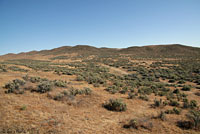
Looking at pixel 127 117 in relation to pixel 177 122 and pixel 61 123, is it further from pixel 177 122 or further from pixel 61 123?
pixel 61 123

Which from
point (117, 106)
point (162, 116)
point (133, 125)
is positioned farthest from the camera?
point (117, 106)

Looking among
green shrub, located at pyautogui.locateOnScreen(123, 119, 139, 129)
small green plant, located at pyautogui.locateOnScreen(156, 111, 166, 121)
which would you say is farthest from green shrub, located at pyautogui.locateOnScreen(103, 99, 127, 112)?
small green plant, located at pyautogui.locateOnScreen(156, 111, 166, 121)

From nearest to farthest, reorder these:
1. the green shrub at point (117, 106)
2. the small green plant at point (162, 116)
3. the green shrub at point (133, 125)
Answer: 1. the green shrub at point (133, 125)
2. the small green plant at point (162, 116)
3. the green shrub at point (117, 106)

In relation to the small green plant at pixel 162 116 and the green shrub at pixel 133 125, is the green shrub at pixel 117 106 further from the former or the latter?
the small green plant at pixel 162 116

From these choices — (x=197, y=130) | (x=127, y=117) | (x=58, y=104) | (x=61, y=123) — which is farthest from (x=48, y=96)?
(x=197, y=130)

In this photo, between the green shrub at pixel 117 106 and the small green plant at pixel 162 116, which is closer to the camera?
the small green plant at pixel 162 116

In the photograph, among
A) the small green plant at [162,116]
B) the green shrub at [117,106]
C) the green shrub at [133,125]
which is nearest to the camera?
the green shrub at [133,125]

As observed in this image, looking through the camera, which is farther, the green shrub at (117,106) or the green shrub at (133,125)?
the green shrub at (117,106)

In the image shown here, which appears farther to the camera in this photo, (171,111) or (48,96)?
(48,96)

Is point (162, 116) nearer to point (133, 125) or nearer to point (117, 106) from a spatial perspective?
point (133, 125)

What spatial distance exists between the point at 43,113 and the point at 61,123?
146 cm

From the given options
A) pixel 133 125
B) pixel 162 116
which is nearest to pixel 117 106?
pixel 133 125

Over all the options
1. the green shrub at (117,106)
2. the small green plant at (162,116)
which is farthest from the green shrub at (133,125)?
the small green plant at (162,116)

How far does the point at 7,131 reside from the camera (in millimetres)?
4219
